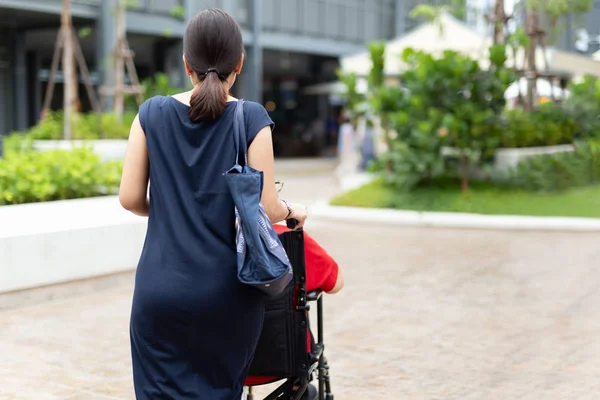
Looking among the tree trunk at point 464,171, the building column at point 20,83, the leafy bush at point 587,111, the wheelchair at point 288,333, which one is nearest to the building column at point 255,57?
the building column at point 20,83

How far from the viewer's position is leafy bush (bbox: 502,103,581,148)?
49.3ft

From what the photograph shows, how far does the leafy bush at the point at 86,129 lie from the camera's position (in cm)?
1564

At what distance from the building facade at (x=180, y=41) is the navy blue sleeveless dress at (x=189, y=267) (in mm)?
15310

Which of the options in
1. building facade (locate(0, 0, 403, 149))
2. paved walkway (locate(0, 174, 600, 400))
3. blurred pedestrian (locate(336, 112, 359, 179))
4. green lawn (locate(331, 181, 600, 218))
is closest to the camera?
paved walkway (locate(0, 174, 600, 400))

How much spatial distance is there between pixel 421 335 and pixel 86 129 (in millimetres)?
11224

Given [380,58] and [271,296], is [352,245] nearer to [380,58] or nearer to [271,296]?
[380,58]

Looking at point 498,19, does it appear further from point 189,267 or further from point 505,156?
point 189,267

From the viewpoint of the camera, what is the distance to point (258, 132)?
8.41 feet

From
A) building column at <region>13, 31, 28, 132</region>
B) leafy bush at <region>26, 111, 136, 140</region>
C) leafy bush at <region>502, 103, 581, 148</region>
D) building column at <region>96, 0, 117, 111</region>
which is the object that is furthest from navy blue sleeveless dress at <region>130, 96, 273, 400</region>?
building column at <region>13, 31, 28, 132</region>

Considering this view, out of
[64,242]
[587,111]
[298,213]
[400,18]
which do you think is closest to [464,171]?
[587,111]

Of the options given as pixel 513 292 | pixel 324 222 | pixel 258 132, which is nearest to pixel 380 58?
pixel 324 222

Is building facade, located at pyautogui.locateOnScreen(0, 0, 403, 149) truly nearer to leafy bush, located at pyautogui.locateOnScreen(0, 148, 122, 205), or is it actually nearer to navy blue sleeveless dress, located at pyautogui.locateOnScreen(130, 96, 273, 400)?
leafy bush, located at pyautogui.locateOnScreen(0, 148, 122, 205)

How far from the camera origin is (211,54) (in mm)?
2580

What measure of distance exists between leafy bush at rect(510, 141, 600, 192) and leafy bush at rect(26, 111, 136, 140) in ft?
23.8
